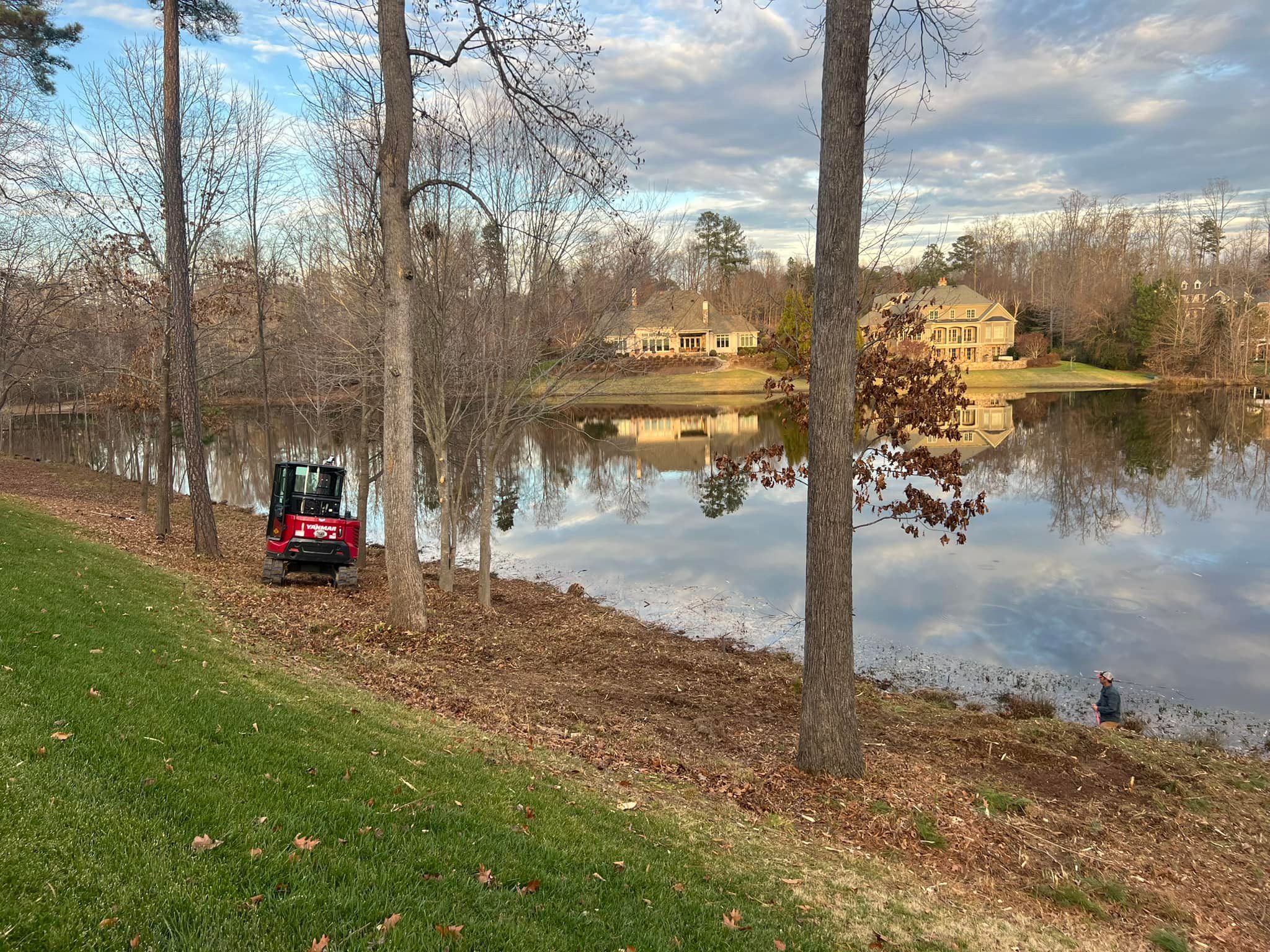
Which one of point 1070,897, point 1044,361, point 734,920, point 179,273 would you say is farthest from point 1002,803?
point 1044,361

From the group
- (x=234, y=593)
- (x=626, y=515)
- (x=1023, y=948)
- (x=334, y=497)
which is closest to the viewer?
(x=1023, y=948)

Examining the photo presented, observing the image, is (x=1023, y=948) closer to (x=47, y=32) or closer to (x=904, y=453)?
(x=904, y=453)

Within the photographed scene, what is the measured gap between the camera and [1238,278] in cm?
7850

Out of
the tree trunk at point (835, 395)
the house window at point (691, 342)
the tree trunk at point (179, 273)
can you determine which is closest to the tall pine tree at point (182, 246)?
the tree trunk at point (179, 273)

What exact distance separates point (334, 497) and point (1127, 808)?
13427 mm

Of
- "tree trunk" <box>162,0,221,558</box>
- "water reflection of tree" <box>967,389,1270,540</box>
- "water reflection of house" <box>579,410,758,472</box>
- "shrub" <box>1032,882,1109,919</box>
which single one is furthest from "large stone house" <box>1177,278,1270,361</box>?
"shrub" <box>1032,882,1109,919</box>

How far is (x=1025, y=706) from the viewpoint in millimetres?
11711

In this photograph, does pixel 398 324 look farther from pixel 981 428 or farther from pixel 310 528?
pixel 981 428

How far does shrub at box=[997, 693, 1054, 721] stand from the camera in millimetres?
11398

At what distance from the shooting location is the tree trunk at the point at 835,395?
6836 mm

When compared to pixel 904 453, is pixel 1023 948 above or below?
below

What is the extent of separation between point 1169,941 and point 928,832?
1657mm

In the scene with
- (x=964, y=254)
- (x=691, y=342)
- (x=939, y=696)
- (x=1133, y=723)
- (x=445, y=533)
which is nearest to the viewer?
(x=1133, y=723)

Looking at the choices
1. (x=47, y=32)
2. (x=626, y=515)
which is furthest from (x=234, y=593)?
(x=626, y=515)
